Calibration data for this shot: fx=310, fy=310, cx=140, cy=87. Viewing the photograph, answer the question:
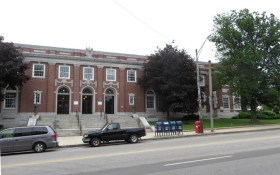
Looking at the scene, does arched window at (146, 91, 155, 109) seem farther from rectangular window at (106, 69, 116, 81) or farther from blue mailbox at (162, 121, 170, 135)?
blue mailbox at (162, 121, 170, 135)

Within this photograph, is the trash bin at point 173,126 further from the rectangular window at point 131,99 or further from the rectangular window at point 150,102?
the rectangular window at point 150,102

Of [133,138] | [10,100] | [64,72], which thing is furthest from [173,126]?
[10,100]

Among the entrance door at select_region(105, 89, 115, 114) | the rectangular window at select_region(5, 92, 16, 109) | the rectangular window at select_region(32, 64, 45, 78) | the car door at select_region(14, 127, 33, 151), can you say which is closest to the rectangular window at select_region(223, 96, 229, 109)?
the entrance door at select_region(105, 89, 115, 114)

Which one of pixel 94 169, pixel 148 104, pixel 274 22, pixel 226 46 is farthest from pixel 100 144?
pixel 274 22

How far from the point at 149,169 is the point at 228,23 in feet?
113

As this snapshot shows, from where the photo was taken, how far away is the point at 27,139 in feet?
58.7

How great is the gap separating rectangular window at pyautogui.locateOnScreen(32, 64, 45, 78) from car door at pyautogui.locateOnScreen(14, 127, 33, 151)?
21465mm

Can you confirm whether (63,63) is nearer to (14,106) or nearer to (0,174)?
(14,106)

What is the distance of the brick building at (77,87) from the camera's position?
37.6 metres

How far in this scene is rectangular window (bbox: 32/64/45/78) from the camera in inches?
1517

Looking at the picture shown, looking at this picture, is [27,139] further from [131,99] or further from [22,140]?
[131,99]

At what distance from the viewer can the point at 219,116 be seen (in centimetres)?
4966

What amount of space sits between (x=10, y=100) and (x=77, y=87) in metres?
8.19

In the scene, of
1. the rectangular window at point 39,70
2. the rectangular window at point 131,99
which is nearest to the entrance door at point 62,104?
the rectangular window at point 39,70
